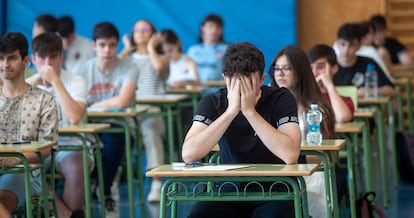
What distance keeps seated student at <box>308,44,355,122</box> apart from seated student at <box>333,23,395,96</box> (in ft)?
5.26

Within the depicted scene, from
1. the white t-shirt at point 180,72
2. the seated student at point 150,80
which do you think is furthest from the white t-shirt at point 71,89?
the white t-shirt at point 180,72

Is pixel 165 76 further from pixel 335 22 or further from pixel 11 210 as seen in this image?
pixel 11 210

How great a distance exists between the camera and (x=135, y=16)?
1228 centimetres

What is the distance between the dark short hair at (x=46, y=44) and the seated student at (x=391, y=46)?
5.60 m

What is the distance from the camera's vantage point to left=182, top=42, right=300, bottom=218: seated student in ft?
14.4

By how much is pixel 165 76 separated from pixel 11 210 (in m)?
4.67

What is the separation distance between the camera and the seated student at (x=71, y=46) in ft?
31.9

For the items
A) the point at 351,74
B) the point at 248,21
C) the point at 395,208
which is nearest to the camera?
the point at 395,208

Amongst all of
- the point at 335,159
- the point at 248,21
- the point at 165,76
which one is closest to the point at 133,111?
the point at 335,159

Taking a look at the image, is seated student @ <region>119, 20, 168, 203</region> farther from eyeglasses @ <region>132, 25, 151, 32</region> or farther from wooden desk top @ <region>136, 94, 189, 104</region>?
wooden desk top @ <region>136, 94, 189, 104</region>

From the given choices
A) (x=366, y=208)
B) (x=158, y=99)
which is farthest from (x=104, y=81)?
(x=366, y=208)

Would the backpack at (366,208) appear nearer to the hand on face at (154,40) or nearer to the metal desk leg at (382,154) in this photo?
the metal desk leg at (382,154)

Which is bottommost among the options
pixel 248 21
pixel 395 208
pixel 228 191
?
pixel 395 208

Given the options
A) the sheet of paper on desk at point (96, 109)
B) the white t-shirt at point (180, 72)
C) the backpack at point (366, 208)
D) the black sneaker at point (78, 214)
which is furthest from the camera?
the white t-shirt at point (180, 72)
